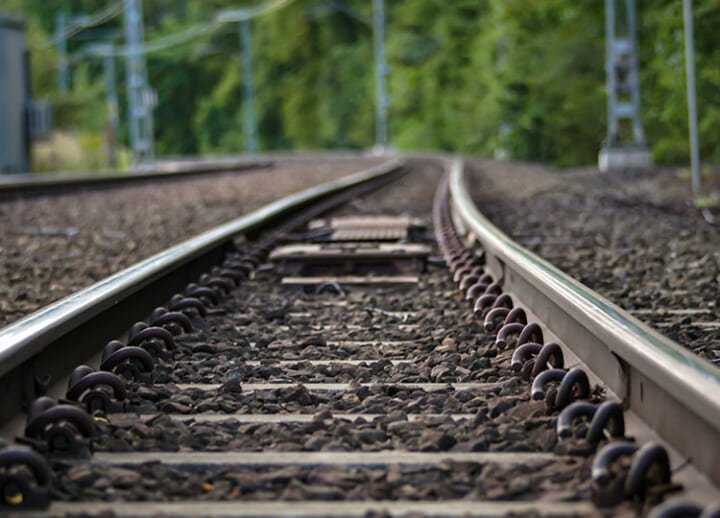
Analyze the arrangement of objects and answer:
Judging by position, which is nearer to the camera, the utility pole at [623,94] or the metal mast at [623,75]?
the utility pole at [623,94]

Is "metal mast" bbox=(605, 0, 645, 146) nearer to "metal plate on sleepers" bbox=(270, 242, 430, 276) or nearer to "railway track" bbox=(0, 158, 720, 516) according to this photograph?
"metal plate on sleepers" bbox=(270, 242, 430, 276)

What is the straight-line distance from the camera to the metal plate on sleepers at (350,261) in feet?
18.0

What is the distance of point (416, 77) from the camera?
190 ft

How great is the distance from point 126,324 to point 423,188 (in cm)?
1032

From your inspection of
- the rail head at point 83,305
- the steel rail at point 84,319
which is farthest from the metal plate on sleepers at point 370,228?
the steel rail at point 84,319

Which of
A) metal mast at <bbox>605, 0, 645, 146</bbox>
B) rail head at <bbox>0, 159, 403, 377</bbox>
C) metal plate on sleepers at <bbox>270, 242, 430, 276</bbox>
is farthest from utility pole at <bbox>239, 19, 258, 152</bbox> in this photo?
rail head at <bbox>0, 159, 403, 377</bbox>

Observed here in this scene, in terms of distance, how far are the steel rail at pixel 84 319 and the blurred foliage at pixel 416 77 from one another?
15195 millimetres

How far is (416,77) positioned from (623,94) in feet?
118

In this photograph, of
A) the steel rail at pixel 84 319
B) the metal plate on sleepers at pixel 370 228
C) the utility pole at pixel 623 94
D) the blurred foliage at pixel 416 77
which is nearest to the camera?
the steel rail at pixel 84 319

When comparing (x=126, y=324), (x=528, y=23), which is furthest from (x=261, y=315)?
(x=528, y=23)

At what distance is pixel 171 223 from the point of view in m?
8.77

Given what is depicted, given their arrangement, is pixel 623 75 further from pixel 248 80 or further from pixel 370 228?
pixel 248 80

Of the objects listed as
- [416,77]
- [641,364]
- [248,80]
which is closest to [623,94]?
[641,364]

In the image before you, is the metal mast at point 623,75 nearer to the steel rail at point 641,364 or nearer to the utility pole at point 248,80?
the steel rail at point 641,364
